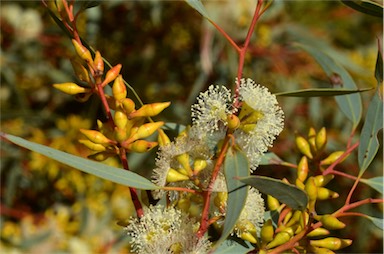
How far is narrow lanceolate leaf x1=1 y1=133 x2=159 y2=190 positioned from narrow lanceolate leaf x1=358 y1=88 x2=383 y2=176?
0.29 metres

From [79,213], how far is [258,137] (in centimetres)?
127

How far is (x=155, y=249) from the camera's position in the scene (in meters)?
0.67

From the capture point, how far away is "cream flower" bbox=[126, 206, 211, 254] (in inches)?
25.9

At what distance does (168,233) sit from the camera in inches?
26.4

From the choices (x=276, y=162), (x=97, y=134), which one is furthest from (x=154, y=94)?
(x=97, y=134)

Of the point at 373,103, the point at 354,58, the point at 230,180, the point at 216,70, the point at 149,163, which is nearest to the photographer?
the point at 230,180

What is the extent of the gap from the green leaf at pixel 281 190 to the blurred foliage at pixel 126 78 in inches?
43.3

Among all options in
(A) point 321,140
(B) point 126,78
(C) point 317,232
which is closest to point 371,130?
(A) point 321,140

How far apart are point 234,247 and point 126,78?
1.59m

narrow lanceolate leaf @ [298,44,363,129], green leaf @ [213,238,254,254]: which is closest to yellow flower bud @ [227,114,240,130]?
green leaf @ [213,238,254,254]

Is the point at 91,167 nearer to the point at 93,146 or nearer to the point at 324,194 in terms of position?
the point at 93,146

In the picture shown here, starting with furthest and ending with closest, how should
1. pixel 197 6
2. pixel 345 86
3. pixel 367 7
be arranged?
pixel 345 86
pixel 367 7
pixel 197 6

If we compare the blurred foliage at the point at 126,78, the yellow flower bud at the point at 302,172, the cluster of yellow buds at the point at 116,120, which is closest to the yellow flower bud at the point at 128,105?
the cluster of yellow buds at the point at 116,120

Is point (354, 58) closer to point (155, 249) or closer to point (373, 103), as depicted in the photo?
point (373, 103)
